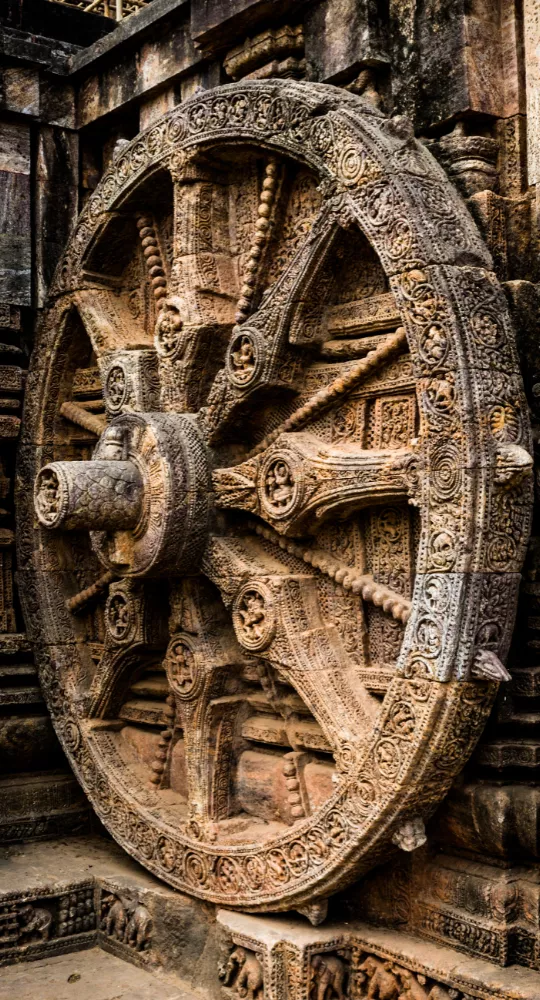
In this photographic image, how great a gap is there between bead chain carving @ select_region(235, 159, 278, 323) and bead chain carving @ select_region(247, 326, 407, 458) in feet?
1.78

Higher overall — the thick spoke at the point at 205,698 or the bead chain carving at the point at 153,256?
the bead chain carving at the point at 153,256

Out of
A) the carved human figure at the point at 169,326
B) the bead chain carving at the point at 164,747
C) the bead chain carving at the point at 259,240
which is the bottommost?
the bead chain carving at the point at 164,747

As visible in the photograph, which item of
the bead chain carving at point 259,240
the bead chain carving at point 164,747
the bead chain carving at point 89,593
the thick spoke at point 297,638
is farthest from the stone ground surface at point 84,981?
the bead chain carving at point 259,240

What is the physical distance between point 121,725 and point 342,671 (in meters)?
1.66

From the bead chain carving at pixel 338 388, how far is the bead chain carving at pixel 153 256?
1.07m

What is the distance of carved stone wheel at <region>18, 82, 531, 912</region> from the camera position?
441 centimetres

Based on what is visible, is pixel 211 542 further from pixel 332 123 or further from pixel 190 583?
pixel 332 123

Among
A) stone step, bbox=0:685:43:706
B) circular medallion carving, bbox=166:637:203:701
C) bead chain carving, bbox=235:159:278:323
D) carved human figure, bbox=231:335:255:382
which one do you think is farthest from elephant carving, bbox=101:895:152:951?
bead chain carving, bbox=235:159:278:323

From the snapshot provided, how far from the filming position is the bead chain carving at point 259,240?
5.26 meters

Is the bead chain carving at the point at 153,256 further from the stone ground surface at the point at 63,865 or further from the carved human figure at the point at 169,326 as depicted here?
the stone ground surface at the point at 63,865

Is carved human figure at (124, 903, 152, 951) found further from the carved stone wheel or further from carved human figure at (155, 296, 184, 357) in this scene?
carved human figure at (155, 296, 184, 357)

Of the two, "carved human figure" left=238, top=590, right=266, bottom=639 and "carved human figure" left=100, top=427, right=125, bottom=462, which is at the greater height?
"carved human figure" left=100, top=427, right=125, bottom=462

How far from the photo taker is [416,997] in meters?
4.64

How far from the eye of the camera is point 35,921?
19.1 ft
